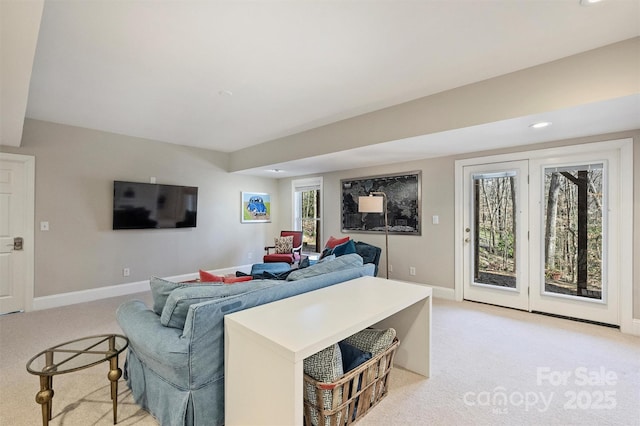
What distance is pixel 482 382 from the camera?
2143 mm

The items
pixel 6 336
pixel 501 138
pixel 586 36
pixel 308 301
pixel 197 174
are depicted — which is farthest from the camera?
pixel 197 174

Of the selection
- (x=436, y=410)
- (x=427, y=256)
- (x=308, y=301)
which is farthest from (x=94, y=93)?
(x=427, y=256)

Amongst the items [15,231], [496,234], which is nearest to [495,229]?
[496,234]

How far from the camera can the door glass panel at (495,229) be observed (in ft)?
12.5

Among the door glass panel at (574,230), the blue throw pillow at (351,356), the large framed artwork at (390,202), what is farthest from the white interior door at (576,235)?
the blue throw pillow at (351,356)

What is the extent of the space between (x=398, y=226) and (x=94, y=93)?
4323 millimetres

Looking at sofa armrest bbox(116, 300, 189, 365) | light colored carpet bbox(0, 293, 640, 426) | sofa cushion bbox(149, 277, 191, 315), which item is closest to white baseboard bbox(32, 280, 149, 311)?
light colored carpet bbox(0, 293, 640, 426)

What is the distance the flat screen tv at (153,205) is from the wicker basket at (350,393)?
13.8ft

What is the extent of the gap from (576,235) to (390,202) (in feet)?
7.86

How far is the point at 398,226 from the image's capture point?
4832mm

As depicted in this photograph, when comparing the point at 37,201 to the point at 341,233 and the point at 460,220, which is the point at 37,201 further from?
the point at 460,220

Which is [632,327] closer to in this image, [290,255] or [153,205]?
[290,255]

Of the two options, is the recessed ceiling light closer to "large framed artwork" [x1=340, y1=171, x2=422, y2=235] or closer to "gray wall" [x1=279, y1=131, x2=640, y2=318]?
"gray wall" [x1=279, y1=131, x2=640, y2=318]
